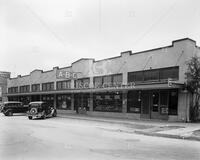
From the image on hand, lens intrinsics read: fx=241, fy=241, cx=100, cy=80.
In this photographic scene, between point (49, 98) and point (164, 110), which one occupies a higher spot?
point (49, 98)

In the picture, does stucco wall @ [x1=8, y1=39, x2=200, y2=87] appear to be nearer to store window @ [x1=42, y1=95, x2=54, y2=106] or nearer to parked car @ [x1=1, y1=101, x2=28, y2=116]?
store window @ [x1=42, y1=95, x2=54, y2=106]

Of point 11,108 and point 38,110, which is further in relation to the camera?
point 11,108

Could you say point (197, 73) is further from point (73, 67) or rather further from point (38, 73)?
point (38, 73)

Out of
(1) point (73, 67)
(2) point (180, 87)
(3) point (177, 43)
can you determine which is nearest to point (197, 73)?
(2) point (180, 87)

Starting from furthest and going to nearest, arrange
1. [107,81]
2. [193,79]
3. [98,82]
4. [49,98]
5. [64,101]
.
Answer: [49,98] → [64,101] → [98,82] → [107,81] → [193,79]

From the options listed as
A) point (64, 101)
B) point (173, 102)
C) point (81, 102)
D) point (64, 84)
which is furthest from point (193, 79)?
point (64, 84)


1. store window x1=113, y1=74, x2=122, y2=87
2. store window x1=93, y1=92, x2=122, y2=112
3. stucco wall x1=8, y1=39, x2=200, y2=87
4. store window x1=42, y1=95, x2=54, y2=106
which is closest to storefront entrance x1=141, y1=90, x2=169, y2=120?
stucco wall x1=8, y1=39, x2=200, y2=87

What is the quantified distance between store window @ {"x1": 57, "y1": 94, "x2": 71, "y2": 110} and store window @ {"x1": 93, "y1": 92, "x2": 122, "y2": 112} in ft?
19.2

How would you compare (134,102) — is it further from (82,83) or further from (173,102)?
(82,83)

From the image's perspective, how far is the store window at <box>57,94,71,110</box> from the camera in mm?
32375

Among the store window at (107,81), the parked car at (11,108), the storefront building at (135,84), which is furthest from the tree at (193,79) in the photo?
the parked car at (11,108)

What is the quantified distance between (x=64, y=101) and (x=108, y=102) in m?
9.52

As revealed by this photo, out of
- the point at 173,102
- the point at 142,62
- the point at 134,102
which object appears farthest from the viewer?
the point at 134,102

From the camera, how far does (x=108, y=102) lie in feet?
84.5
